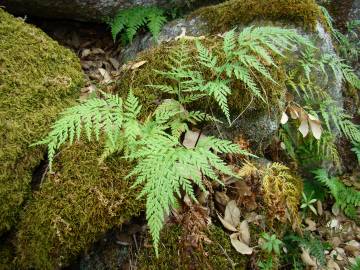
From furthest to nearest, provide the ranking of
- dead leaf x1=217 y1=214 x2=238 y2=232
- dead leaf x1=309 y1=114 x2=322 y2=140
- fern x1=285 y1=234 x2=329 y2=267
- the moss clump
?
1. dead leaf x1=309 y1=114 x2=322 y2=140
2. fern x1=285 y1=234 x2=329 y2=267
3. dead leaf x1=217 y1=214 x2=238 y2=232
4. the moss clump

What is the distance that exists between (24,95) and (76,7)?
1.62m

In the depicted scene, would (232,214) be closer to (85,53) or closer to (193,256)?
(193,256)

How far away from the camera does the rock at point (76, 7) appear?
170 inches

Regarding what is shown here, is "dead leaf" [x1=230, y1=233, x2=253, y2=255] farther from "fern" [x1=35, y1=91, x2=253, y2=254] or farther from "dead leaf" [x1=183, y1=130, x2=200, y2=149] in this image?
"dead leaf" [x1=183, y1=130, x2=200, y2=149]

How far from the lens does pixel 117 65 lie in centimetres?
460

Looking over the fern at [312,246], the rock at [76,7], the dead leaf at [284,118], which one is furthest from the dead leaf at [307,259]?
the rock at [76,7]

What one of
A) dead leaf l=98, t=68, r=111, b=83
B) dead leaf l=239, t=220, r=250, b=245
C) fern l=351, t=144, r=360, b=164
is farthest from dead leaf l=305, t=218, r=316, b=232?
dead leaf l=98, t=68, r=111, b=83

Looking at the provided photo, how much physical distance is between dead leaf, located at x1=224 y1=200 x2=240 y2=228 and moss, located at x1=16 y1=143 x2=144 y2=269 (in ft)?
2.43

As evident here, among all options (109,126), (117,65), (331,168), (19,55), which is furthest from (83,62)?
(331,168)

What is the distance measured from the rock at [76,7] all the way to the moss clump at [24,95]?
1.98 feet

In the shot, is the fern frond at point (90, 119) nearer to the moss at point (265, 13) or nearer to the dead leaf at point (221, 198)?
the dead leaf at point (221, 198)

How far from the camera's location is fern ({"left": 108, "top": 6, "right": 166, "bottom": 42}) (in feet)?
14.8

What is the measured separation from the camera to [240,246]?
2.99 metres

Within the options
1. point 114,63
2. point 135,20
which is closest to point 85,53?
point 114,63
